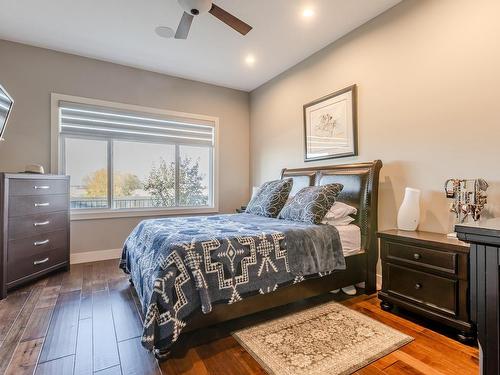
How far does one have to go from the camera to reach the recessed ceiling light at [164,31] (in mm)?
3008

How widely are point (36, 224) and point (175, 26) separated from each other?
268 centimetres

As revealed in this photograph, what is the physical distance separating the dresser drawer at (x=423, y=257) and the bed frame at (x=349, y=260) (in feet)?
1.23

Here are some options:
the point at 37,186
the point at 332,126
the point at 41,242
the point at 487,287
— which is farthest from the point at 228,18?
the point at 41,242

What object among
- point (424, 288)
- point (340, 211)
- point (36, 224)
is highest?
point (340, 211)

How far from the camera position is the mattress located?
2.52 m

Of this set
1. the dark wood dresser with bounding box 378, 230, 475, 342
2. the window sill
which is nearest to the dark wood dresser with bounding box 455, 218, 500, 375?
the dark wood dresser with bounding box 378, 230, 475, 342

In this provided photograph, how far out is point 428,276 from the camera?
2018 millimetres

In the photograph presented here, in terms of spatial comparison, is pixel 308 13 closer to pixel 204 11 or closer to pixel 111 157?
pixel 204 11

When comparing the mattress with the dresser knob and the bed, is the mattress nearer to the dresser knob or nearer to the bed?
the bed

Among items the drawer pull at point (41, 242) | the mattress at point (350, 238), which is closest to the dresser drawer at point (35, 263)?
the drawer pull at point (41, 242)

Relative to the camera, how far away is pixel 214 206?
475 cm

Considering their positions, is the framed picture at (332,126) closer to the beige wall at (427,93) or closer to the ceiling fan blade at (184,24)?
the beige wall at (427,93)

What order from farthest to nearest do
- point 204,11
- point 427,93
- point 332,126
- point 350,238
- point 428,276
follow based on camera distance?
point 332,126, point 350,238, point 427,93, point 204,11, point 428,276

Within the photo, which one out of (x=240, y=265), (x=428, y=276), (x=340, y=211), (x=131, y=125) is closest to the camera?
(x=240, y=265)
